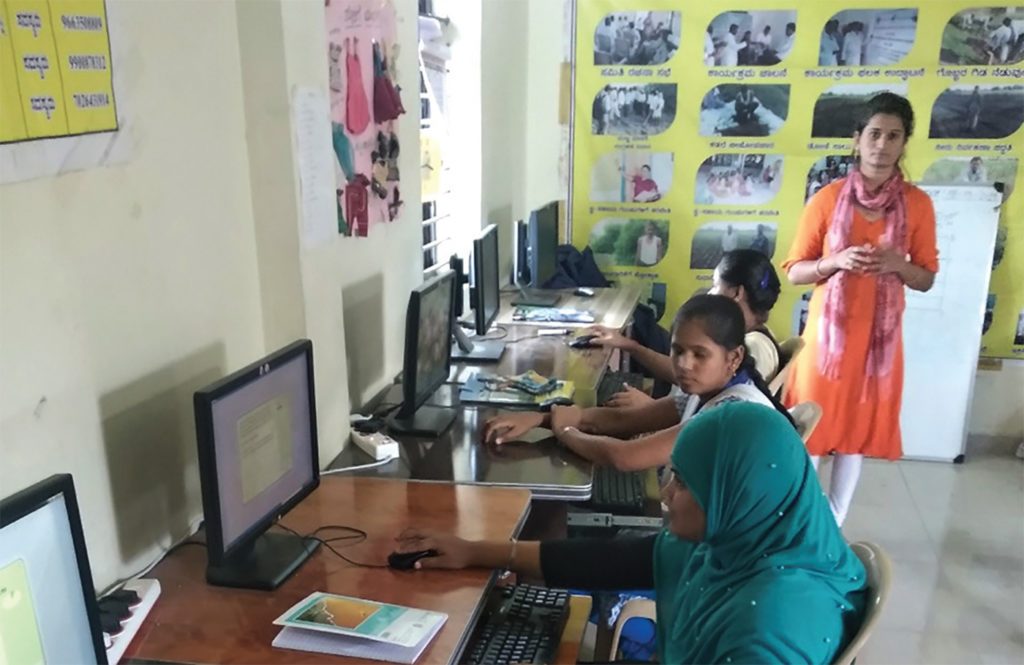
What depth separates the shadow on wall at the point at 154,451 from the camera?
1501mm

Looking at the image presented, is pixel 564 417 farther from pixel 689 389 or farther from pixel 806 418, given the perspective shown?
pixel 806 418

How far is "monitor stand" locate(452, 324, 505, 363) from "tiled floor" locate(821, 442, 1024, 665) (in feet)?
A: 4.90

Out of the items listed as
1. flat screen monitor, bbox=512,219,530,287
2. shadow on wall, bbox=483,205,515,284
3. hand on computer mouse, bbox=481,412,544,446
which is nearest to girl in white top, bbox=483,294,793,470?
hand on computer mouse, bbox=481,412,544,446

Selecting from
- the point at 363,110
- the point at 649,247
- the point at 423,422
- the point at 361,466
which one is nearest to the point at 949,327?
the point at 649,247

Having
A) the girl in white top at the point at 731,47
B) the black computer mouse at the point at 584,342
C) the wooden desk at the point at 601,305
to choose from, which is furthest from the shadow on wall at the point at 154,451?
the girl in white top at the point at 731,47

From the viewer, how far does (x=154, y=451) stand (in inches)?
62.9

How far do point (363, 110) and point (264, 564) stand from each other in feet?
4.48

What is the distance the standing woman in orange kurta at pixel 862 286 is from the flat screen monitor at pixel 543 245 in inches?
41.9

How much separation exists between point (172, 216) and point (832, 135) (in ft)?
10.8

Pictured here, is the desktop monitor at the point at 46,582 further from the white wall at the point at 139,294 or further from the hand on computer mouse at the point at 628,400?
the hand on computer mouse at the point at 628,400

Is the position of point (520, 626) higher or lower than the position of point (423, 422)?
lower

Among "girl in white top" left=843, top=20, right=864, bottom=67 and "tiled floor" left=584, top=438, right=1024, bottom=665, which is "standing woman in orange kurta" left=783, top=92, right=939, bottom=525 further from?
"girl in white top" left=843, top=20, right=864, bottom=67

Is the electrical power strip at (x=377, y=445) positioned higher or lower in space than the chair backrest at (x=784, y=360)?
lower

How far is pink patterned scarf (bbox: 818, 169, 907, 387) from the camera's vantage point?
9.64 feet
